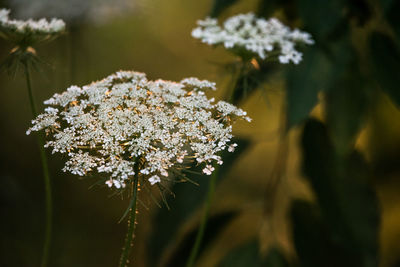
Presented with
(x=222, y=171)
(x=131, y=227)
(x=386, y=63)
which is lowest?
(x=131, y=227)

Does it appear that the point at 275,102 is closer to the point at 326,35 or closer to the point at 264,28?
the point at 326,35

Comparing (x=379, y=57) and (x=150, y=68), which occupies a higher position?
(x=150, y=68)

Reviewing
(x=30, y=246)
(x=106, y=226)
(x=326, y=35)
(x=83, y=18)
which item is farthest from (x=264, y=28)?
(x=106, y=226)

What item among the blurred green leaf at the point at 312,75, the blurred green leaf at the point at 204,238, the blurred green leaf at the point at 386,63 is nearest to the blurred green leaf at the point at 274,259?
the blurred green leaf at the point at 204,238

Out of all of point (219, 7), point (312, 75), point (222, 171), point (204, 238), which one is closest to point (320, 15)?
point (312, 75)

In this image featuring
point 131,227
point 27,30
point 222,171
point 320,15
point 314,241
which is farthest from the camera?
point 314,241

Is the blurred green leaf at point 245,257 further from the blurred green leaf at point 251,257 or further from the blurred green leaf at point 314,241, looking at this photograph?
the blurred green leaf at point 314,241

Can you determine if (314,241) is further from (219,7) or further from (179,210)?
(219,7)
